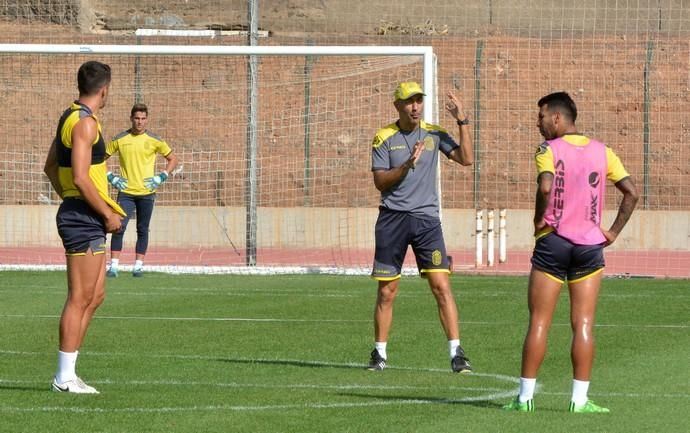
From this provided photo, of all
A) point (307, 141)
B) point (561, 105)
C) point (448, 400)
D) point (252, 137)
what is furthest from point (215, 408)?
point (307, 141)

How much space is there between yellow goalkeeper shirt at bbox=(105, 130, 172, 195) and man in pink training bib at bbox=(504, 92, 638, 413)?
39.4 ft

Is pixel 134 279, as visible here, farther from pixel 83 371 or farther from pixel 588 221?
pixel 588 221

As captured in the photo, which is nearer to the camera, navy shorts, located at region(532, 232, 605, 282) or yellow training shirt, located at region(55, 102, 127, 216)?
navy shorts, located at region(532, 232, 605, 282)

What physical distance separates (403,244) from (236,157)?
2222 cm

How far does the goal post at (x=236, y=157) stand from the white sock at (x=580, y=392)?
13664 mm

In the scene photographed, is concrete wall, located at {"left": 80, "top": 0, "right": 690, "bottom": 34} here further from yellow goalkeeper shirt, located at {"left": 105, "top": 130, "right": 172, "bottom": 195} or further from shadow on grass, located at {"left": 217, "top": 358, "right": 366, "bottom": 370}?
shadow on grass, located at {"left": 217, "top": 358, "right": 366, "bottom": 370}

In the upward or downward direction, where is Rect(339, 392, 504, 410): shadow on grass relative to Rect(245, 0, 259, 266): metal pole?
downward

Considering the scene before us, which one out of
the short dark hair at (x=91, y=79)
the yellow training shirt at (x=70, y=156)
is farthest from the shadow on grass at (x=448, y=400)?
the short dark hair at (x=91, y=79)

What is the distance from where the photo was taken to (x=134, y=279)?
20.9 m

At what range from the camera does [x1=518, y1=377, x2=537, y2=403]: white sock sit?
29.6 feet

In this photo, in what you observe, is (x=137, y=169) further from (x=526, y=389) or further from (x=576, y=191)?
(x=576, y=191)

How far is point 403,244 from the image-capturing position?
1172 centimetres

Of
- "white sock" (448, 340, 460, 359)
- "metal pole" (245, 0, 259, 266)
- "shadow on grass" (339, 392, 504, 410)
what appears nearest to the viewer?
"shadow on grass" (339, 392, 504, 410)

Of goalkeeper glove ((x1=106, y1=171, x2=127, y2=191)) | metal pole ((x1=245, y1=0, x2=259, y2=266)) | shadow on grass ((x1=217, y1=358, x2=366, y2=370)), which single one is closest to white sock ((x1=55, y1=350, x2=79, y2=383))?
shadow on grass ((x1=217, y1=358, x2=366, y2=370))
